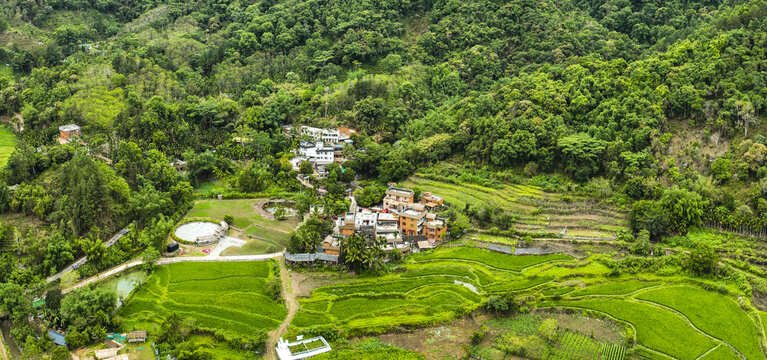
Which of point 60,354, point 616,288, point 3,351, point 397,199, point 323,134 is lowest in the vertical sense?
point 3,351

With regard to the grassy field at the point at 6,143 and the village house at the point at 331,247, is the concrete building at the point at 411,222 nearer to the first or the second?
the village house at the point at 331,247

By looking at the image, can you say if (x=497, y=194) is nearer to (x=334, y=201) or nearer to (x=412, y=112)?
(x=334, y=201)

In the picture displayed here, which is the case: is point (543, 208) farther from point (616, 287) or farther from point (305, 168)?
point (305, 168)

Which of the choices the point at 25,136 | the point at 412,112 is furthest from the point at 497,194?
the point at 25,136

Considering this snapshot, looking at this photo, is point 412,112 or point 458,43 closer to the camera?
point 412,112

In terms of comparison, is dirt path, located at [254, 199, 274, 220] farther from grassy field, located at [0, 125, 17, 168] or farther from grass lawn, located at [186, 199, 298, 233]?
grassy field, located at [0, 125, 17, 168]

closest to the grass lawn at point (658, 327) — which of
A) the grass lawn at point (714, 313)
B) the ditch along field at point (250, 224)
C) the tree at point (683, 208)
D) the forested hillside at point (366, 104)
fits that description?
the grass lawn at point (714, 313)

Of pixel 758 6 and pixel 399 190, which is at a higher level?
pixel 758 6

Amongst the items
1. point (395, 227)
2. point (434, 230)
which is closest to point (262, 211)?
point (395, 227)

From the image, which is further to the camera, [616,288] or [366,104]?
[366,104]
